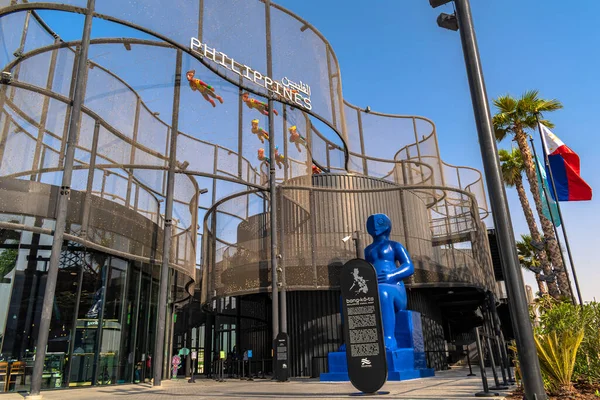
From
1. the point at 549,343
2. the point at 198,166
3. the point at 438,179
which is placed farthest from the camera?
the point at 438,179

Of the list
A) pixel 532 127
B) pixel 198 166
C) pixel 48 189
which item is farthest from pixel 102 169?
pixel 532 127

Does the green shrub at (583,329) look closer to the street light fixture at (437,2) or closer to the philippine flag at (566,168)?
the street light fixture at (437,2)

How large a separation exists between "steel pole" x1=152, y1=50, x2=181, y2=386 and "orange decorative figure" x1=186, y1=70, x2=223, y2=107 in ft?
1.63

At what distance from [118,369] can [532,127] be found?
22.5 meters

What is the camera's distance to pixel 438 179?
2692 cm

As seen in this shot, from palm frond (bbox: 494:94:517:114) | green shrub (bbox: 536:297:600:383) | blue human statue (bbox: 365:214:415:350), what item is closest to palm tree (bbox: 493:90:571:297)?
palm frond (bbox: 494:94:517:114)

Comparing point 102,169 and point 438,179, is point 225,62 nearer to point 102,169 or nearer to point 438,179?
point 102,169

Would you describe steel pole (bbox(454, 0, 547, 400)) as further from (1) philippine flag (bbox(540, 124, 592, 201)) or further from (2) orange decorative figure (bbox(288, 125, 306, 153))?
(2) orange decorative figure (bbox(288, 125, 306, 153))

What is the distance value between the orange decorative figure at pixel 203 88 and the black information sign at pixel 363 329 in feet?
34.3

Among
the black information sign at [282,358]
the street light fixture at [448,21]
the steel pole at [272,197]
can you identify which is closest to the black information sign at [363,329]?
the street light fixture at [448,21]

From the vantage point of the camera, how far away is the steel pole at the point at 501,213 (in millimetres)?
4738

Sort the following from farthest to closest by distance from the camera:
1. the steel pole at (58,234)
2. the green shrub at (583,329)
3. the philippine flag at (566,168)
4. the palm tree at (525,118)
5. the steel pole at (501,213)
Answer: the palm tree at (525,118) < the philippine flag at (566,168) < the steel pole at (58,234) < the green shrub at (583,329) < the steel pole at (501,213)

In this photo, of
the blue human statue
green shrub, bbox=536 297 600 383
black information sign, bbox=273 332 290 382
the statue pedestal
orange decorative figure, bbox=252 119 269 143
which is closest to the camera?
green shrub, bbox=536 297 600 383

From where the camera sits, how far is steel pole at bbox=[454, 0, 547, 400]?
4.74m
